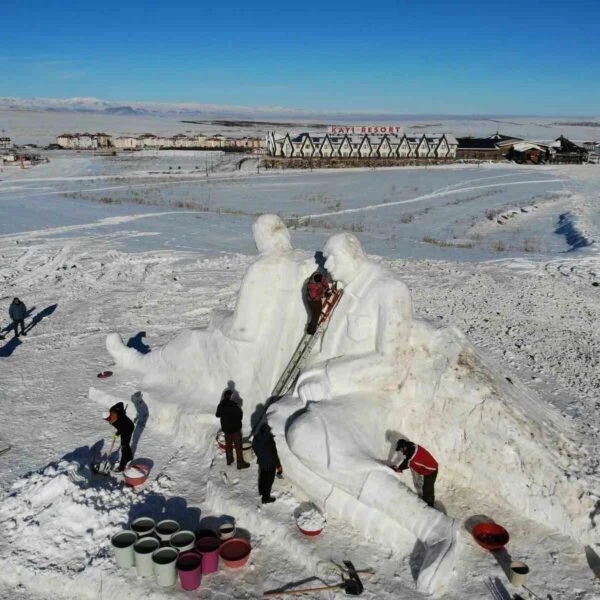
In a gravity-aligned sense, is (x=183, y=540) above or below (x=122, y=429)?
below

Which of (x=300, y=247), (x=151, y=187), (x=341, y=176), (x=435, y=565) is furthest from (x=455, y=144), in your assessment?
(x=435, y=565)

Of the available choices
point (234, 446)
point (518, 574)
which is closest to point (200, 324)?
point (234, 446)

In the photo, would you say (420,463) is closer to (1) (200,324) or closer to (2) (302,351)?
(2) (302,351)

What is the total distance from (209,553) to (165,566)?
39 centimetres

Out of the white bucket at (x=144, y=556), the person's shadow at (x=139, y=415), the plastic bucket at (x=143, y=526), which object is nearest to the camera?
the white bucket at (x=144, y=556)

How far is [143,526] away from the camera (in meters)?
5.37

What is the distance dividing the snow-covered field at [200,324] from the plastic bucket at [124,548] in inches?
5.6

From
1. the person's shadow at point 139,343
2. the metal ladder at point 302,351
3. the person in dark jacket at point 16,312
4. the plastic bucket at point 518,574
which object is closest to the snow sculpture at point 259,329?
the metal ladder at point 302,351

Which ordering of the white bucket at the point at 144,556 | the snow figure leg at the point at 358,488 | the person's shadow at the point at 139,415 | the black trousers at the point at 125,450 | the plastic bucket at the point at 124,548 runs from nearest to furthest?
the snow figure leg at the point at 358,488
the white bucket at the point at 144,556
the plastic bucket at the point at 124,548
the black trousers at the point at 125,450
the person's shadow at the point at 139,415

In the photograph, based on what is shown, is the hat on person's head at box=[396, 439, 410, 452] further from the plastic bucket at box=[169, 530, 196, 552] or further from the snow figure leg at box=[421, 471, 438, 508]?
the plastic bucket at box=[169, 530, 196, 552]

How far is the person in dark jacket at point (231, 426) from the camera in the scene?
5.91 meters

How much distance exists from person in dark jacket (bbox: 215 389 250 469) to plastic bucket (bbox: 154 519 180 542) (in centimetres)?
103

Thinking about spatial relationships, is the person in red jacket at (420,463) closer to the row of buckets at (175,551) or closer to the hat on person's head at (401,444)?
the hat on person's head at (401,444)

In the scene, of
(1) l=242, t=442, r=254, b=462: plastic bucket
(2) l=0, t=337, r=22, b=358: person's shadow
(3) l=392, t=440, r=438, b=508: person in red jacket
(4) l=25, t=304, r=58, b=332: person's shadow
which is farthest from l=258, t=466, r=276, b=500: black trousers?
(4) l=25, t=304, r=58, b=332: person's shadow
